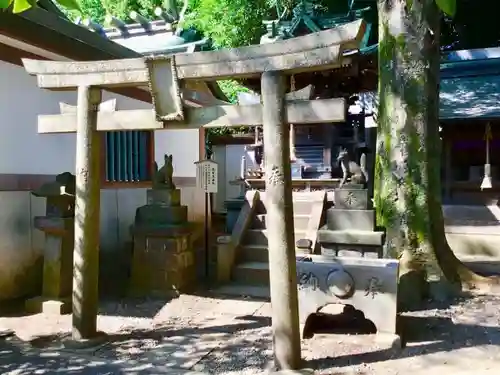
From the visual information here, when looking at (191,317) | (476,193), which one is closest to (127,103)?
(191,317)

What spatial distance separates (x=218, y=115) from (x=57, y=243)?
3.12 metres

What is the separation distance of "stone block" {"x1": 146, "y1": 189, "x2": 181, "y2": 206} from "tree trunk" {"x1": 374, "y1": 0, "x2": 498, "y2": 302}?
10.2 feet

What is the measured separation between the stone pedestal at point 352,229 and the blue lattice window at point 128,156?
4.21 meters

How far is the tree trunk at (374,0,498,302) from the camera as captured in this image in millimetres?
6941

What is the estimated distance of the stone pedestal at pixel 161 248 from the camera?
7492mm

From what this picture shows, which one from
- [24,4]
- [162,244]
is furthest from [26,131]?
[24,4]

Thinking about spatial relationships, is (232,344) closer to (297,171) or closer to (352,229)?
A: (352,229)

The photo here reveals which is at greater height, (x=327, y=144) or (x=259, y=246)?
(x=327, y=144)

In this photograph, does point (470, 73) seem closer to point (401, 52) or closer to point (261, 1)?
point (261, 1)

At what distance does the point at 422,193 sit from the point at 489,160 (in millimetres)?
6314

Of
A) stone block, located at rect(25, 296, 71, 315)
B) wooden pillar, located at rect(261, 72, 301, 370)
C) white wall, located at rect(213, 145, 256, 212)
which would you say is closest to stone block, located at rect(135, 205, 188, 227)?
stone block, located at rect(25, 296, 71, 315)

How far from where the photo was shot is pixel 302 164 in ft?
42.7

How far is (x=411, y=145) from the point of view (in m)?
6.97

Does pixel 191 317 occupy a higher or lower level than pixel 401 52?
lower
